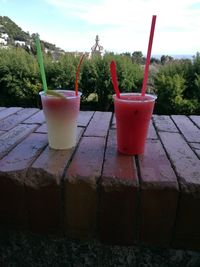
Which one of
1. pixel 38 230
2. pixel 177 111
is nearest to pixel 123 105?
pixel 38 230

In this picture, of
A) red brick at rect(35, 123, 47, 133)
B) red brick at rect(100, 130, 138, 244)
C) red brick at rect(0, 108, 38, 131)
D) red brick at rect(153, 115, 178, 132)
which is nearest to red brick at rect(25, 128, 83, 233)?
red brick at rect(100, 130, 138, 244)

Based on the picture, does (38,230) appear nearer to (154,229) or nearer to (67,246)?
(67,246)

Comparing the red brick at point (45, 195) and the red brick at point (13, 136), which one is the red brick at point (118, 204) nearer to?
the red brick at point (45, 195)

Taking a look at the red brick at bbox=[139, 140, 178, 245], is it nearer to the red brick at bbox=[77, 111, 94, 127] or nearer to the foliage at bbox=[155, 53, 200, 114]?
the red brick at bbox=[77, 111, 94, 127]

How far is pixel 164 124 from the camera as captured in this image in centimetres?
131

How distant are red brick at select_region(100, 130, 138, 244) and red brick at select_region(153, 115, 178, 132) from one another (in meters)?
0.46

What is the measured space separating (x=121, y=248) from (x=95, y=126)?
0.56 m

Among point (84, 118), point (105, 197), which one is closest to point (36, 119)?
point (84, 118)

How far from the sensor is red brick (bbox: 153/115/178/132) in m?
1.23

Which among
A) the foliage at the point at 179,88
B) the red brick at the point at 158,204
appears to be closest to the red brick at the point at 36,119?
the red brick at the point at 158,204

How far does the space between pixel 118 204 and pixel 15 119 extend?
0.79 m

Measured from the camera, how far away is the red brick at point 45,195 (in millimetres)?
768

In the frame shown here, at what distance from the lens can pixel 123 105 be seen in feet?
2.81

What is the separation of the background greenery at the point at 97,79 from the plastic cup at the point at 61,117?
8.47ft
